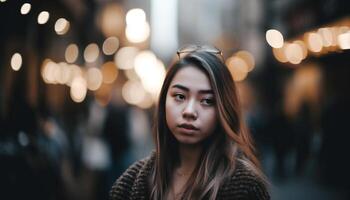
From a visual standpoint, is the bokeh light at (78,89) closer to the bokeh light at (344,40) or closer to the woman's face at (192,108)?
the bokeh light at (344,40)

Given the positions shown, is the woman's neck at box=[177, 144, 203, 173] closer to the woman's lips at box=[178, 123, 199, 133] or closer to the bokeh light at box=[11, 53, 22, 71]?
the woman's lips at box=[178, 123, 199, 133]

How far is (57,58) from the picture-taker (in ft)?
40.7

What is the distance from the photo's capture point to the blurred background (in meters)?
6.82

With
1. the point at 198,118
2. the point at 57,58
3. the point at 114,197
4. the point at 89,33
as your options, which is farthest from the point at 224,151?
the point at 89,33

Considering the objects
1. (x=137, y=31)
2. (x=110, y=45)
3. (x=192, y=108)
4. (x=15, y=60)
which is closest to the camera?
(x=192, y=108)

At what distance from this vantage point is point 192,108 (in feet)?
10.6

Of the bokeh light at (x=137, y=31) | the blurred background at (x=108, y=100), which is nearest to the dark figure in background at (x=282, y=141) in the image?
the blurred background at (x=108, y=100)

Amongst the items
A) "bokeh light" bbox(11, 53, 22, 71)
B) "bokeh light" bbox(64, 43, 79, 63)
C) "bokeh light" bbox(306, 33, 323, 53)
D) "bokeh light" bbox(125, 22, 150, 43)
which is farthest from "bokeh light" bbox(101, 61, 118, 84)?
"bokeh light" bbox(11, 53, 22, 71)

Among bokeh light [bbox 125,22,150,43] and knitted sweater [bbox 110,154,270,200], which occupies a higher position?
bokeh light [bbox 125,22,150,43]

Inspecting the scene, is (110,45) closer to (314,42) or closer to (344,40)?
(314,42)

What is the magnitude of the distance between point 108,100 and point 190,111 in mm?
11412

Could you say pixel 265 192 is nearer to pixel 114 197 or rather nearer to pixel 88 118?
pixel 114 197

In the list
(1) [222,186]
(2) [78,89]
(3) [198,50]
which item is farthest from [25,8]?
(2) [78,89]

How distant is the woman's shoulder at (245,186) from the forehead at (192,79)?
1.45 ft
